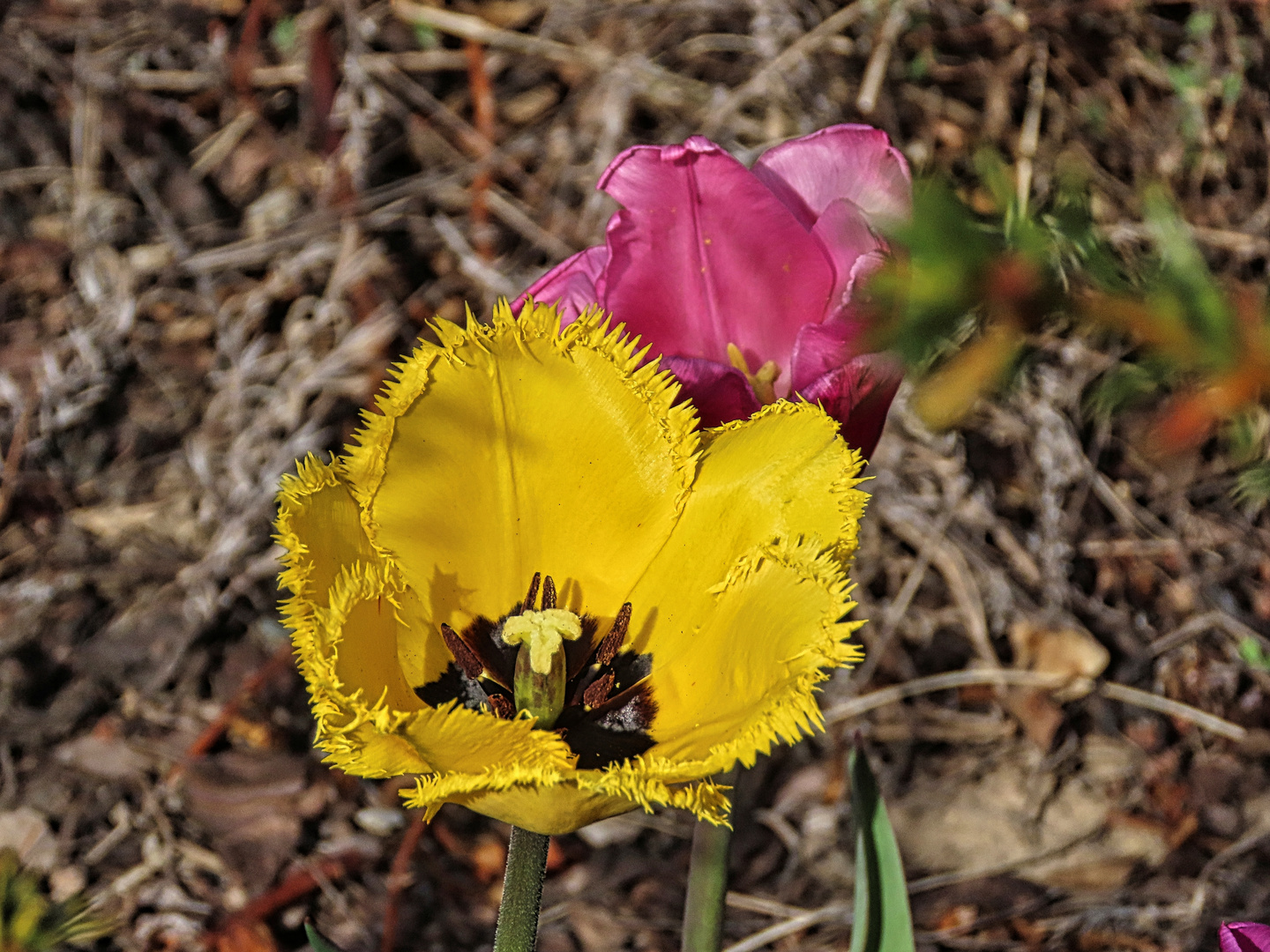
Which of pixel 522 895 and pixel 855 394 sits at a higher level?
pixel 855 394

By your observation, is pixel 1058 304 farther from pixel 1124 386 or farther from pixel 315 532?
pixel 315 532

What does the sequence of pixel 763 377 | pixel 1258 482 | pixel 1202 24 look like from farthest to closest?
pixel 1202 24, pixel 763 377, pixel 1258 482

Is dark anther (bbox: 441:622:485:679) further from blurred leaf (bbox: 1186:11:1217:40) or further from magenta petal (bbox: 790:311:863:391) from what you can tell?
blurred leaf (bbox: 1186:11:1217:40)

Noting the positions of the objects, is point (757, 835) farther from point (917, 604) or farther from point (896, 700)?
point (917, 604)

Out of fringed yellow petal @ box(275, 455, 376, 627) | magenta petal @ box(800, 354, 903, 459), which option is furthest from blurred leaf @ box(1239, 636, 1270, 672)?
fringed yellow petal @ box(275, 455, 376, 627)

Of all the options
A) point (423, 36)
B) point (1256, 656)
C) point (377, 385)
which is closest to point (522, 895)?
point (377, 385)
